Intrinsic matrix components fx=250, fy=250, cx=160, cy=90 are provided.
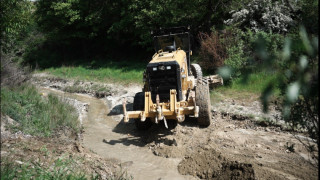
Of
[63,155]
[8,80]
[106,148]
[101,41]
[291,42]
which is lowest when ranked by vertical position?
[106,148]

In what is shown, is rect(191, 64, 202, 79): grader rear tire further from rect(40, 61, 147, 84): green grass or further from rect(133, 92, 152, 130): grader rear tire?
rect(40, 61, 147, 84): green grass

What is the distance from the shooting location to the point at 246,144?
645 cm

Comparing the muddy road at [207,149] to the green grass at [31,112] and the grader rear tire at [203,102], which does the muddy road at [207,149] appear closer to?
the grader rear tire at [203,102]

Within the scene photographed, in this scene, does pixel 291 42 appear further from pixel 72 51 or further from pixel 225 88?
pixel 72 51

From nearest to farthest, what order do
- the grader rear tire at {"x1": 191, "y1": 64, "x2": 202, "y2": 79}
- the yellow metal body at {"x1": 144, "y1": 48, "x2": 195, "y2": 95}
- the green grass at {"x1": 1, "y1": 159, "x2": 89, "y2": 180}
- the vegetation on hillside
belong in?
the vegetation on hillside, the green grass at {"x1": 1, "y1": 159, "x2": 89, "y2": 180}, the yellow metal body at {"x1": 144, "y1": 48, "x2": 195, "y2": 95}, the grader rear tire at {"x1": 191, "y1": 64, "x2": 202, "y2": 79}

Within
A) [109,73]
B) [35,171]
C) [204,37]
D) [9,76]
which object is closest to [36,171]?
[35,171]

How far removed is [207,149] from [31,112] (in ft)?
15.1

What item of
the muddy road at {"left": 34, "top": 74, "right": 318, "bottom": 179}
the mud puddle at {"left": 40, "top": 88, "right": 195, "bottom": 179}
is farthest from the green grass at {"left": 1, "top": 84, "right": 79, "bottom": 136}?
the muddy road at {"left": 34, "top": 74, "right": 318, "bottom": 179}

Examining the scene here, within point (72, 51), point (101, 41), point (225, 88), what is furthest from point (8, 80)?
point (72, 51)

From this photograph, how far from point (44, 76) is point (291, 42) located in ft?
59.2

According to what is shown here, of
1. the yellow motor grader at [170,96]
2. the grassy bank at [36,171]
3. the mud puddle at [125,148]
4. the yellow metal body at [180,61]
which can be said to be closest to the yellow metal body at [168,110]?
the yellow motor grader at [170,96]

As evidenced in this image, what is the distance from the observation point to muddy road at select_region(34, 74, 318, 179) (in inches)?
203

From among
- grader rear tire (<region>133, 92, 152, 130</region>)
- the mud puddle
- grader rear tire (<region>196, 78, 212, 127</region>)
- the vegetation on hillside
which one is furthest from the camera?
grader rear tire (<region>133, 92, 152, 130</region>)

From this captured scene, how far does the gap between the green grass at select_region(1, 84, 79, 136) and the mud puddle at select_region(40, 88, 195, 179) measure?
86cm
